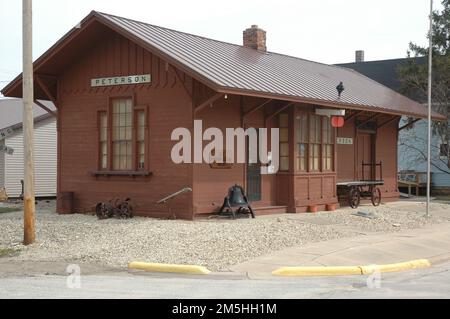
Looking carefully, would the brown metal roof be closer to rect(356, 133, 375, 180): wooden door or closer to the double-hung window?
rect(356, 133, 375, 180): wooden door

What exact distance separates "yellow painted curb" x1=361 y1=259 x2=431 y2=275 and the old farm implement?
27.5ft

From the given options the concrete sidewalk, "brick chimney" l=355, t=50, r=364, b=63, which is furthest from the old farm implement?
"brick chimney" l=355, t=50, r=364, b=63

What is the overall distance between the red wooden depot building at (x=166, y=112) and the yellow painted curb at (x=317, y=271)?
204 inches

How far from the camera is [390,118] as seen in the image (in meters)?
23.8

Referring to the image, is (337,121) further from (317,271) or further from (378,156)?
(317,271)

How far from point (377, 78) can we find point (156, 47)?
2535 centimetres

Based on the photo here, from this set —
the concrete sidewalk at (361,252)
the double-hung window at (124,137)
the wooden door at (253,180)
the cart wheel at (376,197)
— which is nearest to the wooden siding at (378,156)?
the cart wheel at (376,197)

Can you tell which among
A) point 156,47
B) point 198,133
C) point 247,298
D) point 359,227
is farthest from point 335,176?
point 247,298

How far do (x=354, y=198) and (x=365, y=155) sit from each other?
124 inches

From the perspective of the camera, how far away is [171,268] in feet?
35.0

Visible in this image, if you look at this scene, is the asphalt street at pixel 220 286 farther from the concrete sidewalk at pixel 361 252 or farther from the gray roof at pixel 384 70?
the gray roof at pixel 384 70

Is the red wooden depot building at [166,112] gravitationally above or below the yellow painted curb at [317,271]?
above

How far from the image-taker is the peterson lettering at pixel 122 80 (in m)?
16.7

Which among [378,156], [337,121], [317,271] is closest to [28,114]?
[317,271]
